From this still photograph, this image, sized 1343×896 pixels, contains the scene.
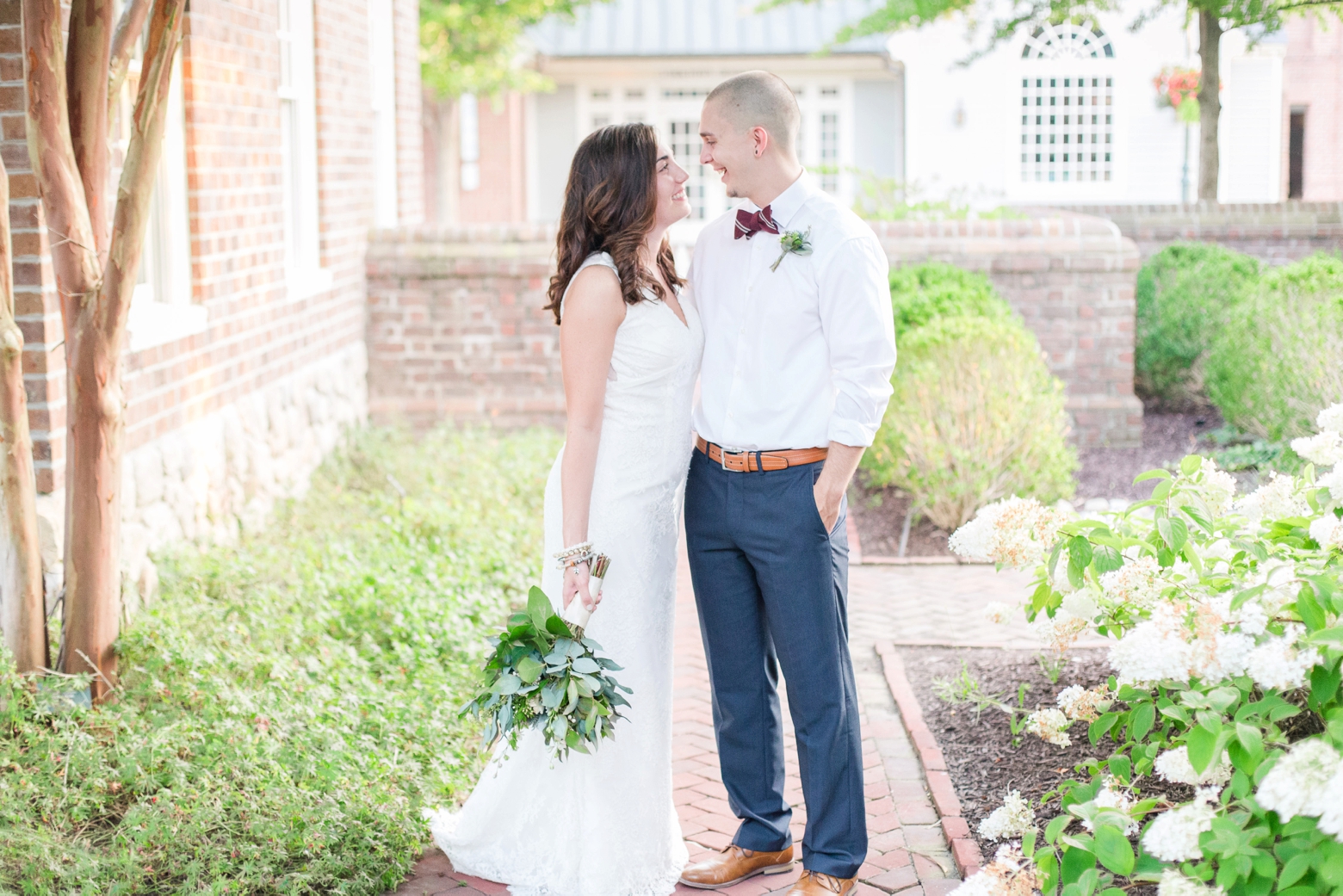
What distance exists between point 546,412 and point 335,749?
607cm

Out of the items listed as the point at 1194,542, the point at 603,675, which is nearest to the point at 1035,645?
the point at 1194,542

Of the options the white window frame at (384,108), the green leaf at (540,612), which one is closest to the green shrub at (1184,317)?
the white window frame at (384,108)

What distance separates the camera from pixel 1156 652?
254 centimetres

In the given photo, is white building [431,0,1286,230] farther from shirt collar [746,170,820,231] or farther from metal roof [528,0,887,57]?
shirt collar [746,170,820,231]

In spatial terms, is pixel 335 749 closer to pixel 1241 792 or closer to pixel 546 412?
pixel 1241 792

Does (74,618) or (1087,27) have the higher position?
(1087,27)

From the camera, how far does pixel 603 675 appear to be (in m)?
3.25

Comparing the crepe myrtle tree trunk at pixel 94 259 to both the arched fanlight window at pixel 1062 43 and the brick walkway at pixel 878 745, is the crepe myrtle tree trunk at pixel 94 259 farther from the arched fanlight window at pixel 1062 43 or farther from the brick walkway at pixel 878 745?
the arched fanlight window at pixel 1062 43

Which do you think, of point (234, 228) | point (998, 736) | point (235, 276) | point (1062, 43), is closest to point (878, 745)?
point (998, 736)

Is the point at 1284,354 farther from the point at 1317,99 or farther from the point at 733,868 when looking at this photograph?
the point at 1317,99

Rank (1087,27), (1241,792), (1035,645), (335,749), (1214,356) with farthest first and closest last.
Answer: (1087,27) < (1214,356) < (1035,645) < (335,749) < (1241,792)

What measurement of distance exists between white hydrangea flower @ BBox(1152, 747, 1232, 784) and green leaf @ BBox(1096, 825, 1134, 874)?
215 mm

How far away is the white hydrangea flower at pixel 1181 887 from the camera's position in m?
2.44

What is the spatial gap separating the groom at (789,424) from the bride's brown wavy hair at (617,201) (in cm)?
20
